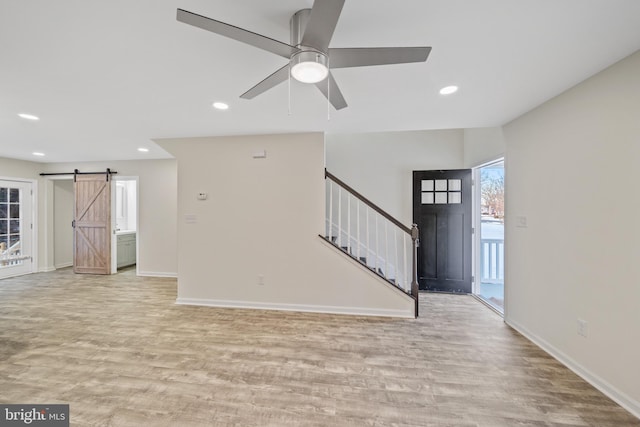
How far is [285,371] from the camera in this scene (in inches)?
84.0

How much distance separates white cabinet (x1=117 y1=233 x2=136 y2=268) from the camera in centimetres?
597

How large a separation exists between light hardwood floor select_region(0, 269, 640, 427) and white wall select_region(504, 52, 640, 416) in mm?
275

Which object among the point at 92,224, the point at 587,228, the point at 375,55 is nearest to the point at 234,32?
the point at 375,55

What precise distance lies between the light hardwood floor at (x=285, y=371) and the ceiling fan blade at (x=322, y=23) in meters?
2.22

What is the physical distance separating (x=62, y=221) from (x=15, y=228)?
30.5 inches

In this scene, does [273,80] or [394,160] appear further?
[394,160]

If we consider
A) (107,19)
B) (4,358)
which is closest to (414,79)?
(107,19)

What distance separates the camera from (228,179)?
3.61m

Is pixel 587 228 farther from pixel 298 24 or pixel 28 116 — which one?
pixel 28 116

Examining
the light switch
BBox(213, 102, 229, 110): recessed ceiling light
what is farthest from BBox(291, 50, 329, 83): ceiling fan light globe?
the light switch

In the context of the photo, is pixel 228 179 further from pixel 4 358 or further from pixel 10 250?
pixel 10 250

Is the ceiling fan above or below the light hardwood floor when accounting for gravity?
above

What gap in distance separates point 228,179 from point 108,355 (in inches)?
91.3

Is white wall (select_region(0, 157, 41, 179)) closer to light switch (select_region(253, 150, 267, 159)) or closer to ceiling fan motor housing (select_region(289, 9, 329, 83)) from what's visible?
light switch (select_region(253, 150, 267, 159))
